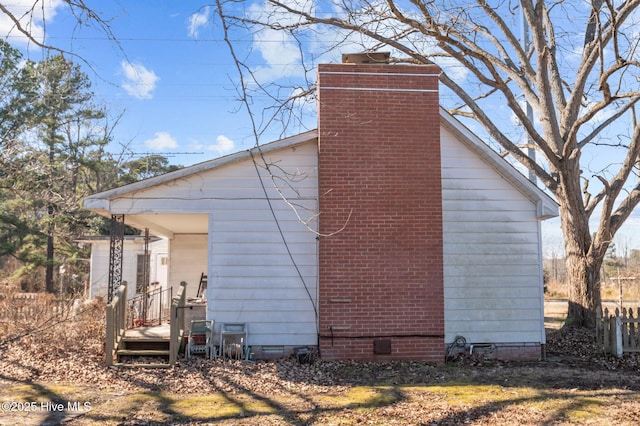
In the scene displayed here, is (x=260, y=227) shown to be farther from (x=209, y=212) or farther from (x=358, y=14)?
(x=358, y=14)

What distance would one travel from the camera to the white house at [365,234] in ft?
30.0

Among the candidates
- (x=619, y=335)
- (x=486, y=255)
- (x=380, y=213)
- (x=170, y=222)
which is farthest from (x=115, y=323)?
(x=619, y=335)

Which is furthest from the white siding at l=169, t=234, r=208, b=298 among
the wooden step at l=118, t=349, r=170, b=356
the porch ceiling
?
the wooden step at l=118, t=349, r=170, b=356

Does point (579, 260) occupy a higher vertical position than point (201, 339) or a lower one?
higher

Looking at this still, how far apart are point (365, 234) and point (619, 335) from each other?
16.9ft

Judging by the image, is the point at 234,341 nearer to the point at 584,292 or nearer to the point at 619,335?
the point at 619,335

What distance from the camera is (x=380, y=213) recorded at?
30.5 ft

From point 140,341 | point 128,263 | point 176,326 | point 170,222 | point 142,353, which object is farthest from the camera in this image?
point 128,263

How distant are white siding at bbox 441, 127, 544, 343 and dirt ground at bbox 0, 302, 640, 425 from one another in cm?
73

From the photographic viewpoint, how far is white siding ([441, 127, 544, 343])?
9.77 m

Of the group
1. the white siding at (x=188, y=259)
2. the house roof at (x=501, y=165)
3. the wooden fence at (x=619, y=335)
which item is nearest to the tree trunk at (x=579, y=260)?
the wooden fence at (x=619, y=335)

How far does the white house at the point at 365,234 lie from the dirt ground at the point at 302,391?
2.25 ft

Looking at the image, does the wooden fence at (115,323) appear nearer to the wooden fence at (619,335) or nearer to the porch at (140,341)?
the porch at (140,341)

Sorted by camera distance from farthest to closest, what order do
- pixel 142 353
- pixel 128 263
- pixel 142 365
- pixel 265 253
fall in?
1. pixel 128 263
2. pixel 265 253
3. pixel 142 353
4. pixel 142 365
